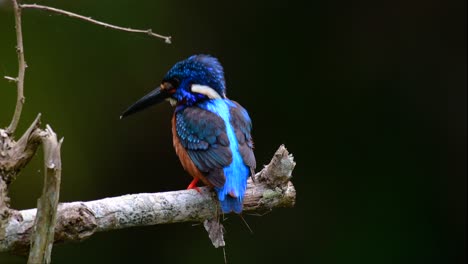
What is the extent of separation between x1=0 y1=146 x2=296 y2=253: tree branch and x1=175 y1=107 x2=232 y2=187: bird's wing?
0.11m

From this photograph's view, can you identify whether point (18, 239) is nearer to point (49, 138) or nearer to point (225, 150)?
point (49, 138)

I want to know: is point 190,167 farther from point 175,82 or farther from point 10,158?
point 10,158

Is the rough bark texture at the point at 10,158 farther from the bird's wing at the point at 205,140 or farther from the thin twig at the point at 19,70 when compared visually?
the bird's wing at the point at 205,140

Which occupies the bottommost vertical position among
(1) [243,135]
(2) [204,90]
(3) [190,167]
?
(3) [190,167]

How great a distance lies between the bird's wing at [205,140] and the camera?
342 centimetres

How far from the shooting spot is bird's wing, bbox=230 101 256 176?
3437mm

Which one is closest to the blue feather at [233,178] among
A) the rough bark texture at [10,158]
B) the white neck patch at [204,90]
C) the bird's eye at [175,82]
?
the white neck patch at [204,90]

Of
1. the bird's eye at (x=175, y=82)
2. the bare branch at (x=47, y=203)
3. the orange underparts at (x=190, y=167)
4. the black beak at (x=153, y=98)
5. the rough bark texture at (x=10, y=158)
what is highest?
the bird's eye at (x=175, y=82)

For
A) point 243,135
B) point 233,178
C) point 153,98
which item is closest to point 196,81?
point 153,98

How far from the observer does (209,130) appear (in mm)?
3615

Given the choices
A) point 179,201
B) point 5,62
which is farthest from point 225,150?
point 5,62

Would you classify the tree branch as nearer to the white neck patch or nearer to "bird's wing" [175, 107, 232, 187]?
"bird's wing" [175, 107, 232, 187]

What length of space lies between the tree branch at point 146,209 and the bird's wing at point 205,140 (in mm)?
105

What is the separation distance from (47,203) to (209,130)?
122cm
